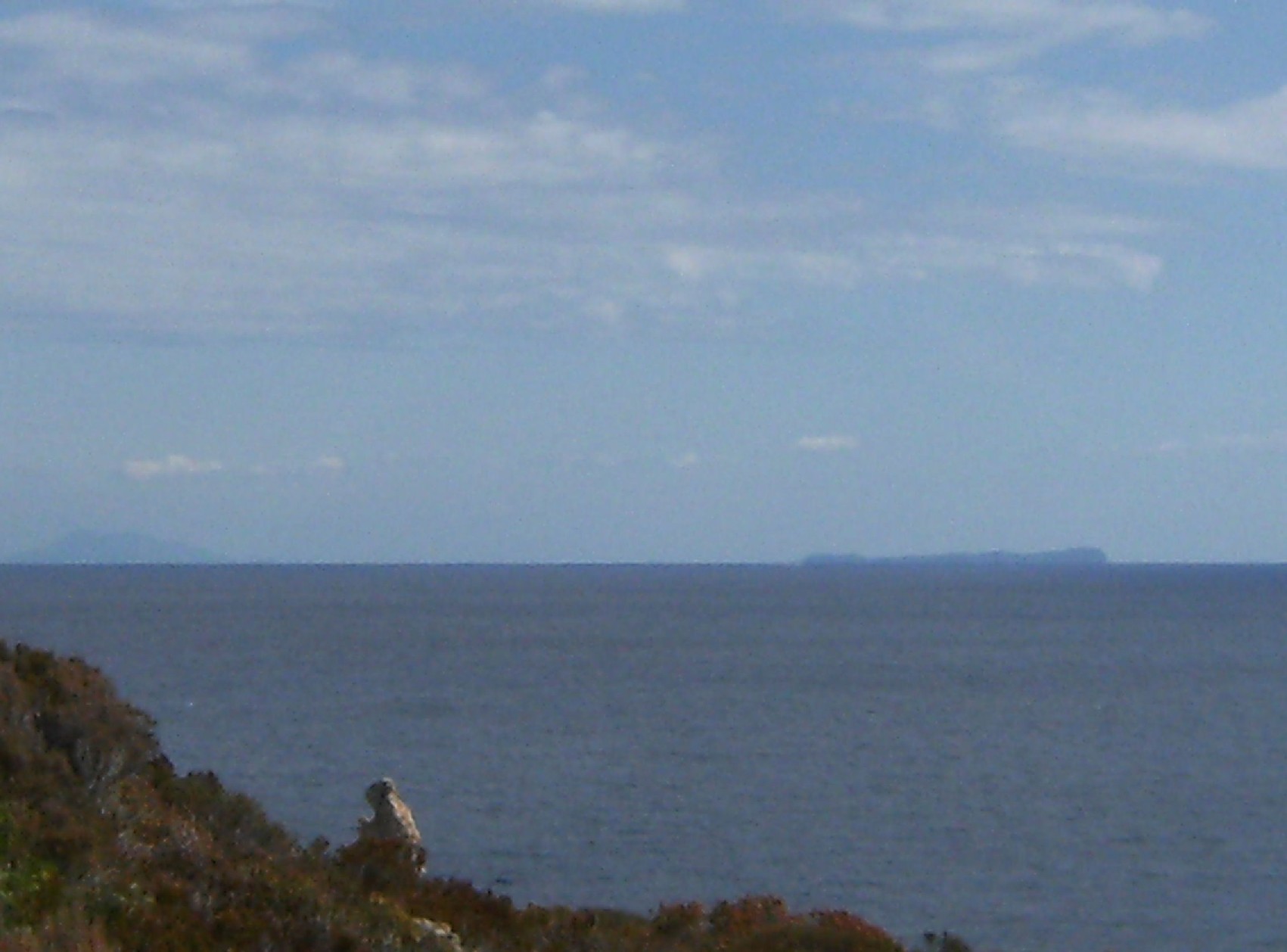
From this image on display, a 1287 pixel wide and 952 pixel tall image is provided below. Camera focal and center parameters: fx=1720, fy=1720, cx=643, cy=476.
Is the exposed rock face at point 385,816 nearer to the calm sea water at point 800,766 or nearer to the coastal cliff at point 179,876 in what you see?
the coastal cliff at point 179,876

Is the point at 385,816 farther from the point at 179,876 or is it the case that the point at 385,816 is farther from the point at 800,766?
the point at 800,766

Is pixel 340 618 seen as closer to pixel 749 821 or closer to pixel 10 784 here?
pixel 749 821

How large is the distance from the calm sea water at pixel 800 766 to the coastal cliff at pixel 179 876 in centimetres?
1869

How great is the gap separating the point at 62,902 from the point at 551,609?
599 ft

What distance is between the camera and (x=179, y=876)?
11.2 m

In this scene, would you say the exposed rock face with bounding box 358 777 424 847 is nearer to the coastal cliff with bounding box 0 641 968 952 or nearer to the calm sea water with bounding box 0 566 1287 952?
the coastal cliff with bounding box 0 641 968 952

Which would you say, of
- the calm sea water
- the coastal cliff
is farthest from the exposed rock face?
the calm sea water

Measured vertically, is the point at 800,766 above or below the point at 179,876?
below

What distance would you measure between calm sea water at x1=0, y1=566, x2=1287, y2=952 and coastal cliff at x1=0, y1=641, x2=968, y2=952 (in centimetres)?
1869

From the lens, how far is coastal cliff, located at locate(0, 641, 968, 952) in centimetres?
1022

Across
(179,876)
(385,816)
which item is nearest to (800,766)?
(385,816)

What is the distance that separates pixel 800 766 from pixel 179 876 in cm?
4550

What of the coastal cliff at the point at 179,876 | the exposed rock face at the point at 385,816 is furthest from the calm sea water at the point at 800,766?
the coastal cliff at the point at 179,876

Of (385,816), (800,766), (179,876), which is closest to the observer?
(179,876)
